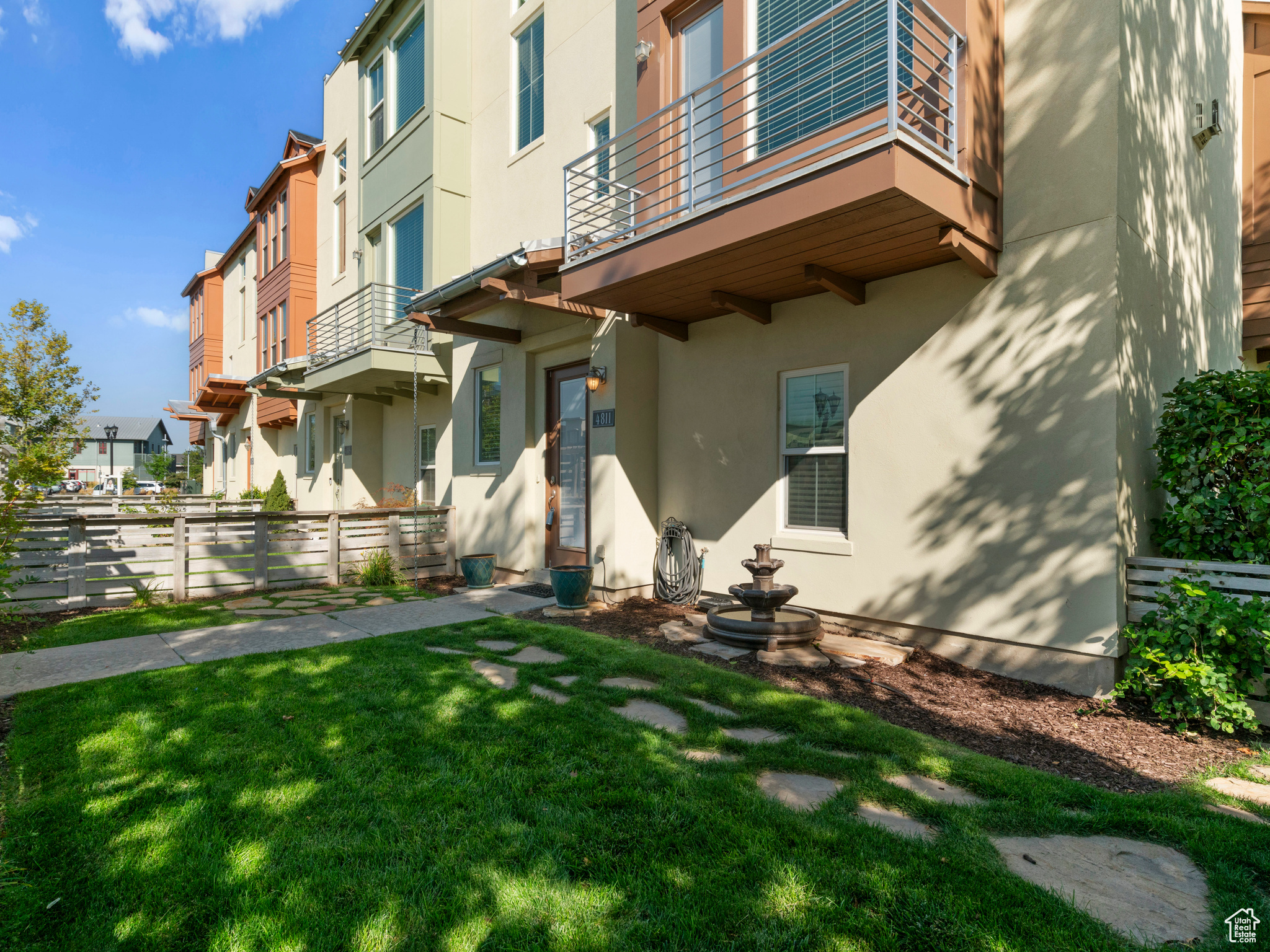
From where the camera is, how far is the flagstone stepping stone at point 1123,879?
2248 millimetres

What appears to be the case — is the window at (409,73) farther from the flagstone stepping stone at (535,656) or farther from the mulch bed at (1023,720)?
the mulch bed at (1023,720)

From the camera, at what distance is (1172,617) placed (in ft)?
14.8

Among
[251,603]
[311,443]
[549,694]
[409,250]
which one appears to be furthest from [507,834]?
[311,443]

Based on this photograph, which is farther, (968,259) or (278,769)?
(968,259)

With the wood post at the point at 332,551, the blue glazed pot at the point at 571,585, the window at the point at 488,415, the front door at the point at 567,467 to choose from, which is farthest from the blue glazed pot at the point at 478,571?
the blue glazed pot at the point at 571,585

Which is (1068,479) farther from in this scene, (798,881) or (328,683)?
(328,683)

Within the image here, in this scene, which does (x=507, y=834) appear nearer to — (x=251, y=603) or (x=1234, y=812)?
(x=1234, y=812)

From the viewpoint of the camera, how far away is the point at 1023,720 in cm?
452

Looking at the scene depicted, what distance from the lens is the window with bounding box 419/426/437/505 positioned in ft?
42.2

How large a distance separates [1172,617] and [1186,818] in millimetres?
1972

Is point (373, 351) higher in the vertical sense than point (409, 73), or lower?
lower

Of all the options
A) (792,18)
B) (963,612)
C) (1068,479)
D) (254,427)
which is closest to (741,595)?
(963,612)

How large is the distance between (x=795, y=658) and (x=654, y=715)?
1.81m

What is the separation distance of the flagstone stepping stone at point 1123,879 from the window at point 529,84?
10.5m
